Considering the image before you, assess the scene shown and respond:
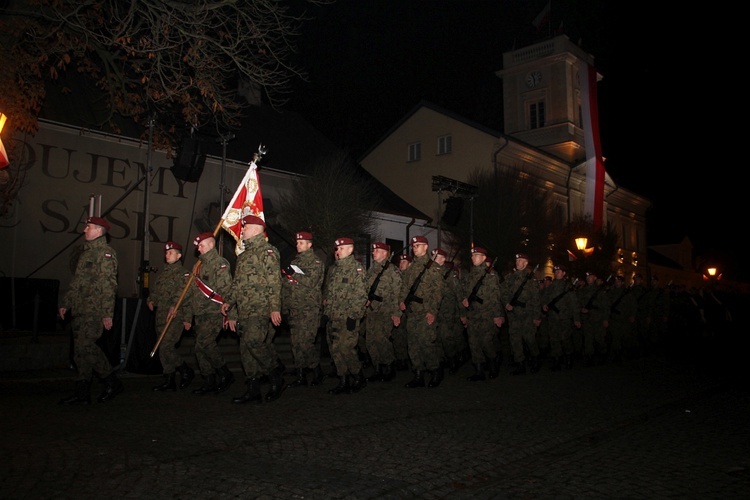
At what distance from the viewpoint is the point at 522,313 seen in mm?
10773

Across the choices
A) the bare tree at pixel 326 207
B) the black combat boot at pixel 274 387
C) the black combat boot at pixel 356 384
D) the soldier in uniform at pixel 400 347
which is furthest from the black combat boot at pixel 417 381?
the bare tree at pixel 326 207

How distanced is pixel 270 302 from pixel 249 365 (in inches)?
31.7

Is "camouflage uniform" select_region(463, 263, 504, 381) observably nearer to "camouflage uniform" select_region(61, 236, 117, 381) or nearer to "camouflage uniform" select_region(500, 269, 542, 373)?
"camouflage uniform" select_region(500, 269, 542, 373)

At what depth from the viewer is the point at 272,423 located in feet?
19.4

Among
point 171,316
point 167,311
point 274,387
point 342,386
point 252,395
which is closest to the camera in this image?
point 252,395

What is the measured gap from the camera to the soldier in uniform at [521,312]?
10703 mm

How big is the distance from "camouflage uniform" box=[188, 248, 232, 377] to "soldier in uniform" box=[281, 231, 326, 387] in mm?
1074

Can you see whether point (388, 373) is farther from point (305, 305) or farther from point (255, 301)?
point (255, 301)

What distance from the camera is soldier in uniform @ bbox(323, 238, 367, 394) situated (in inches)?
313

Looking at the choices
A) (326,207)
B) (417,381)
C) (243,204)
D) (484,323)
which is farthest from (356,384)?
(326,207)

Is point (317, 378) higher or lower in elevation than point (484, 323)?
lower

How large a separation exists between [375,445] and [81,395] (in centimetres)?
382

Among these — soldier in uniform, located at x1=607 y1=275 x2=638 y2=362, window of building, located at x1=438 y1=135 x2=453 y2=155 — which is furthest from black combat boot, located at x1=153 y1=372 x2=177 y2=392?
window of building, located at x1=438 y1=135 x2=453 y2=155

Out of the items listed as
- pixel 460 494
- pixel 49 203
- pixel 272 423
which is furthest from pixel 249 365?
pixel 49 203
